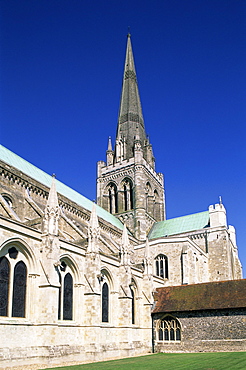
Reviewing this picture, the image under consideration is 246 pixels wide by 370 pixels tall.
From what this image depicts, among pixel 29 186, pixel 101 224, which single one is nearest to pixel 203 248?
pixel 101 224

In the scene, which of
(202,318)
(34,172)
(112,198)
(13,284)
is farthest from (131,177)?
(13,284)

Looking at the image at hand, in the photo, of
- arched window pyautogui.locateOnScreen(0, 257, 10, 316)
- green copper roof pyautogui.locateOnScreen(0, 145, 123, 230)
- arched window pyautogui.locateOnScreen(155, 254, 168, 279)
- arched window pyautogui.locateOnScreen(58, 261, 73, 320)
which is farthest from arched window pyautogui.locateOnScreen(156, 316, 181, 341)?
arched window pyautogui.locateOnScreen(0, 257, 10, 316)

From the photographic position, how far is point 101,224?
38.4 metres

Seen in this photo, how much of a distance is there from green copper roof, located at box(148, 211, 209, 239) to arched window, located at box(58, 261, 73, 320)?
85.5ft

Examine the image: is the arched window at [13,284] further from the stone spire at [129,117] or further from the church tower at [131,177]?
the stone spire at [129,117]

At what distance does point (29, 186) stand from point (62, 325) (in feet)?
38.9

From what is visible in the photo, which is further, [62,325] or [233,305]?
[233,305]

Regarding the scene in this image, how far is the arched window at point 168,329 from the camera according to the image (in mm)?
28203

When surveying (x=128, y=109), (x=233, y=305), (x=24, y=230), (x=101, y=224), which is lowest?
(x=233, y=305)

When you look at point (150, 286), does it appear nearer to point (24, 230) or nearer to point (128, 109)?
point (24, 230)

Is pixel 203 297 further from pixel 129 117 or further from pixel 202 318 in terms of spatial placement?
pixel 129 117

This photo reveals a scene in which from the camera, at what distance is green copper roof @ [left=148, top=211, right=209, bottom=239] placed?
46875 millimetres

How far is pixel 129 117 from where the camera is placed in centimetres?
5494

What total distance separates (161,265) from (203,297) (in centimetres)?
1039
